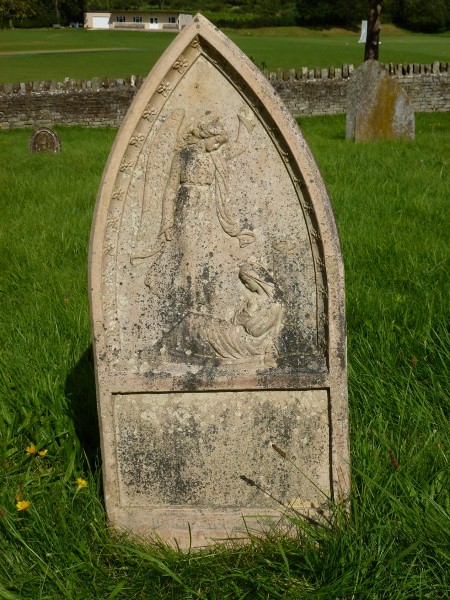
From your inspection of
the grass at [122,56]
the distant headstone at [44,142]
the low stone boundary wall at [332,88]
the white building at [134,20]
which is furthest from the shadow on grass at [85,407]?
the white building at [134,20]

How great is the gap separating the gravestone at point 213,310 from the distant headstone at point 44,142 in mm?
8635

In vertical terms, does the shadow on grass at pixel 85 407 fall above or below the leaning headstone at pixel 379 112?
below

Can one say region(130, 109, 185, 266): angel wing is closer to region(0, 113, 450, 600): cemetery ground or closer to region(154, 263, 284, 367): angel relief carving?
region(154, 263, 284, 367): angel relief carving

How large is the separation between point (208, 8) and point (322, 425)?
3090 inches

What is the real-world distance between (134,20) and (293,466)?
87.2 meters

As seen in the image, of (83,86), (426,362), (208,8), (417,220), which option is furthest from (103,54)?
(208,8)

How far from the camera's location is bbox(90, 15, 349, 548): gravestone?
224cm

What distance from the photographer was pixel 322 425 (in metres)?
2.49

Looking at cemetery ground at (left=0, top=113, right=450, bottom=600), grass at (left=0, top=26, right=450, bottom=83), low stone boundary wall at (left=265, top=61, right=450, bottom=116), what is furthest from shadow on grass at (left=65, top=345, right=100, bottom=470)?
grass at (left=0, top=26, right=450, bottom=83)

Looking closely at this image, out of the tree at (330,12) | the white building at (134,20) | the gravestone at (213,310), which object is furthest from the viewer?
the white building at (134,20)

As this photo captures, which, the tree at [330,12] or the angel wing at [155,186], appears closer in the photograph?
the angel wing at [155,186]

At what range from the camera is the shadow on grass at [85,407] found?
10.2 ft

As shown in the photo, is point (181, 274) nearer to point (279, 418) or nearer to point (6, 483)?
point (279, 418)

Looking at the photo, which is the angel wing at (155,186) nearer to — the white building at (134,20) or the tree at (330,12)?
the tree at (330,12)
